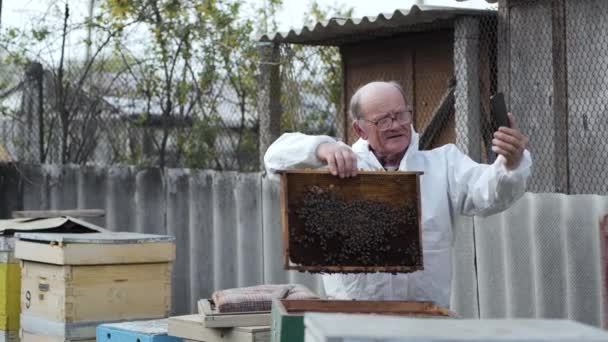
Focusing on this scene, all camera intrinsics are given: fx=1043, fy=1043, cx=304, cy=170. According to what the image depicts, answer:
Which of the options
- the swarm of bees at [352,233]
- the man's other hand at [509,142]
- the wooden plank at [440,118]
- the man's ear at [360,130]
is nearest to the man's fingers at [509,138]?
the man's other hand at [509,142]

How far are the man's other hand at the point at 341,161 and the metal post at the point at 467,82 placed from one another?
3.43 meters

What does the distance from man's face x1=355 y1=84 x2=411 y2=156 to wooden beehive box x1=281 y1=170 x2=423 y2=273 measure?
0.75 feet

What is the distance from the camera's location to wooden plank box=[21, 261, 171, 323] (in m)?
5.97

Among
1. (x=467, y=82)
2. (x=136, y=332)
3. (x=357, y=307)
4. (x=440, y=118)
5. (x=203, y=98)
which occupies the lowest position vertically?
(x=136, y=332)

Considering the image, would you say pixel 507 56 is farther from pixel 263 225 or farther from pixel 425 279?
pixel 425 279

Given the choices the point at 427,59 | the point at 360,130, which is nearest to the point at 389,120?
the point at 360,130

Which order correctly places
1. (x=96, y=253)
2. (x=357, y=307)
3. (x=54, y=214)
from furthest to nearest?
1. (x=54, y=214)
2. (x=96, y=253)
3. (x=357, y=307)

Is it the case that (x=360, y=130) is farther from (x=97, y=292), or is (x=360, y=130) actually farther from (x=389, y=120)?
(x=97, y=292)

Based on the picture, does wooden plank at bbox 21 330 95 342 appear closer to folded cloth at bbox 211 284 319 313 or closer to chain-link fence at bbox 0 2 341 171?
folded cloth at bbox 211 284 319 313

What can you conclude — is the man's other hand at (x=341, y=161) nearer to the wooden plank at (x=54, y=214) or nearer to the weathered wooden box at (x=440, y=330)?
the weathered wooden box at (x=440, y=330)

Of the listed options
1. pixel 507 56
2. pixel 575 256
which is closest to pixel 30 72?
pixel 507 56

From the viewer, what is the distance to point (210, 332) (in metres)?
4.78

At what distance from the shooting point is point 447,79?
8.64 metres

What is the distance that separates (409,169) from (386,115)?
24 cm
